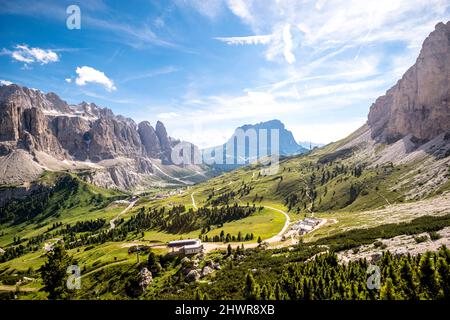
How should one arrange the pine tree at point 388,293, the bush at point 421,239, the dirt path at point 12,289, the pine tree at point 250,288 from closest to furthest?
the pine tree at point 388,293, the pine tree at point 250,288, the bush at point 421,239, the dirt path at point 12,289

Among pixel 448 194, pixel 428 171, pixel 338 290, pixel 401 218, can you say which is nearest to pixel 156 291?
pixel 338 290

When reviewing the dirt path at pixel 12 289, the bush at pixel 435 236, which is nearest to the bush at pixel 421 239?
the bush at pixel 435 236

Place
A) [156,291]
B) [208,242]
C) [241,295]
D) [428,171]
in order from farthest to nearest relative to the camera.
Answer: [428,171] < [208,242] < [156,291] < [241,295]

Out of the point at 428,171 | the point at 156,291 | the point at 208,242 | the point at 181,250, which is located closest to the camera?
the point at 156,291

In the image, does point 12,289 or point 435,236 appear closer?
point 435,236

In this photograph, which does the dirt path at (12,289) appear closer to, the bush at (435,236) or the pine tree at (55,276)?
the pine tree at (55,276)

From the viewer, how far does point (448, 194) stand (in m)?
142

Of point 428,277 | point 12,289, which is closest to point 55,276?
point 428,277

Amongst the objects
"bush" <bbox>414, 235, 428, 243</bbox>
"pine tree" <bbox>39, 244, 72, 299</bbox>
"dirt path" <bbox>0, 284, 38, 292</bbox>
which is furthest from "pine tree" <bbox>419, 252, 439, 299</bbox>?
"dirt path" <bbox>0, 284, 38, 292</bbox>

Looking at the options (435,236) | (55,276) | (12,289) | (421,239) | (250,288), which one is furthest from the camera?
(12,289)

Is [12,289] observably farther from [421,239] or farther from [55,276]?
[421,239]

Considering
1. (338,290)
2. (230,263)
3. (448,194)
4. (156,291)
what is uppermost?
(448,194)

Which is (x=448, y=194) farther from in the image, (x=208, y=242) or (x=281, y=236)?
(x=208, y=242)
